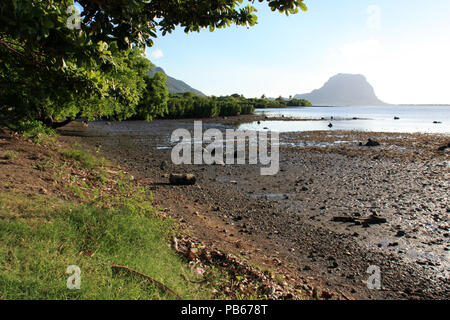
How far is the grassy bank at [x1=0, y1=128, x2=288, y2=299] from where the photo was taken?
4365mm

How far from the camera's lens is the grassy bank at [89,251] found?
14.3 ft

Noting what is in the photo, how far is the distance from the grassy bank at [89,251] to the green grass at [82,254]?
0.5 inches

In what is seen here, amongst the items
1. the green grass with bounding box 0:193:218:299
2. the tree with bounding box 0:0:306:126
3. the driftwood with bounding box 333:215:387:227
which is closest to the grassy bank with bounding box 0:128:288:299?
the green grass with bounding box 0:193:218:299

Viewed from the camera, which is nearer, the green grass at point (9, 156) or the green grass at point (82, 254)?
the green grass at point (82, 254)

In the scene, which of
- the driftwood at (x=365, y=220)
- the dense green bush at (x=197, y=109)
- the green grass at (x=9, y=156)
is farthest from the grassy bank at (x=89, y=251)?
the dense green bush at (x=197, y=109)

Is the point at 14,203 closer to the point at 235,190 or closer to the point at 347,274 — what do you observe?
the point at 347,274

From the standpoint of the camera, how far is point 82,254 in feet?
17.4

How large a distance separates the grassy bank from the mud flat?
5.13 ft

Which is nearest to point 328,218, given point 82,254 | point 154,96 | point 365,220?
point 365,220

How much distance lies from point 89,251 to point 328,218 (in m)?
7.87

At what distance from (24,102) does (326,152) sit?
22079 mm

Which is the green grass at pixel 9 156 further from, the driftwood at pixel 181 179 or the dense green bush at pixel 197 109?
the dense green bush at pixel 197 109

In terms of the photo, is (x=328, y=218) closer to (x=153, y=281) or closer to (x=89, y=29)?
(x=153, y=281)
